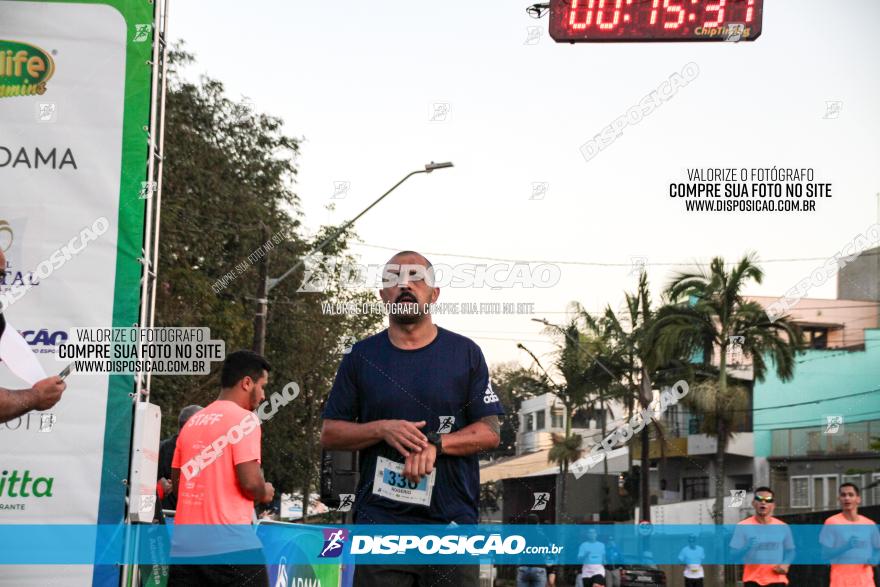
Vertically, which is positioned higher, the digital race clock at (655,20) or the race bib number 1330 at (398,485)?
the digital race clock at (655,20)

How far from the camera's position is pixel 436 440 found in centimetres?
536

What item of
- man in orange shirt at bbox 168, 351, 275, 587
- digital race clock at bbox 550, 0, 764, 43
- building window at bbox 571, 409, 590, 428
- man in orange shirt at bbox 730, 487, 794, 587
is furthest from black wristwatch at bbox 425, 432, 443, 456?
building window at bbox 571, 409, 590, 428

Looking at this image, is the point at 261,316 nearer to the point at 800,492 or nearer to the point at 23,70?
the point at 23,70

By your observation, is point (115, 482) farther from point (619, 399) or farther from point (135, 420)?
point (619, 399)

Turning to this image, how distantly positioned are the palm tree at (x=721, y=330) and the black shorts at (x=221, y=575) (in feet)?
90.5

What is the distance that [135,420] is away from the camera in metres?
6.95

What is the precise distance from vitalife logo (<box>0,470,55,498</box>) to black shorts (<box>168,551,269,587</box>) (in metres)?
0.97

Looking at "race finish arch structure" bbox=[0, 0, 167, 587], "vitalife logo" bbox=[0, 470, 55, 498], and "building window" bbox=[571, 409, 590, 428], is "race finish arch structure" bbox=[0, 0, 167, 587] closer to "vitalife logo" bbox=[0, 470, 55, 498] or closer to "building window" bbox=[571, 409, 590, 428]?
"vitalife logo" bbox=[0, 470, 55, 498]

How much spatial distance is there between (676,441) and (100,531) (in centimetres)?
4249

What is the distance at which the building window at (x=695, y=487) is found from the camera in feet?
159

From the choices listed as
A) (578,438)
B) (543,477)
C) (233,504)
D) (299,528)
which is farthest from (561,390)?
(233,504)

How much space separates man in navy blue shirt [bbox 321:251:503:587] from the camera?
5.34 meters

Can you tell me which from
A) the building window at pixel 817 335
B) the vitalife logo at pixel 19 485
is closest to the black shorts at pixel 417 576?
the vitalife logo at pixel 19 485

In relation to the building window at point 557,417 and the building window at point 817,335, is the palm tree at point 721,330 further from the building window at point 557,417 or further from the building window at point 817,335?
the building window at point 817,335
